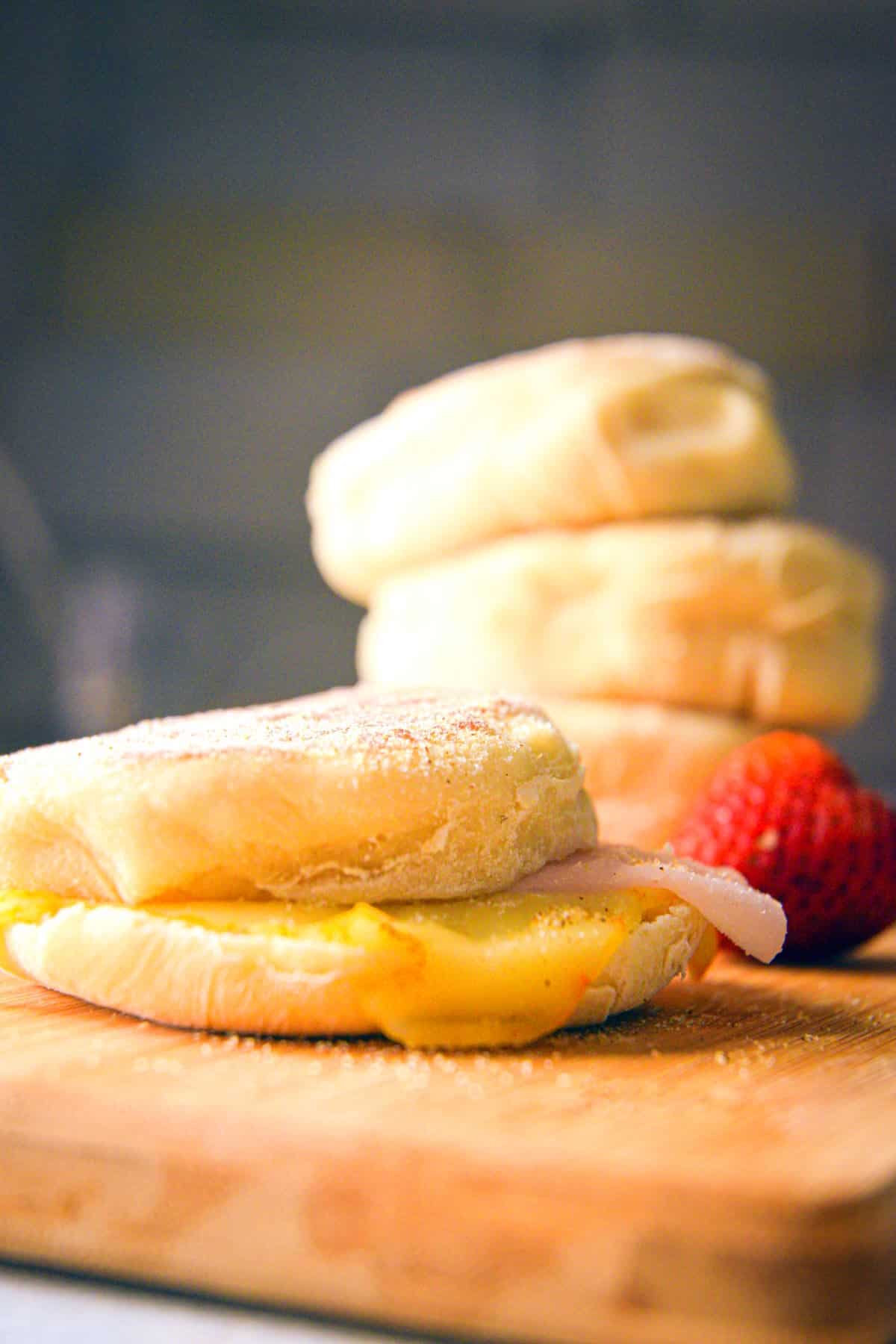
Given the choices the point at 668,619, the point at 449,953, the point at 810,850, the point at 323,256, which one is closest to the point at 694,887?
the point at 449,953

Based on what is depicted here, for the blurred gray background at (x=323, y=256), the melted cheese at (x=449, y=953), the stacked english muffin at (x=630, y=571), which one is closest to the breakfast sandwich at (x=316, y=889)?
the melted cheese at (x=449, y=953)

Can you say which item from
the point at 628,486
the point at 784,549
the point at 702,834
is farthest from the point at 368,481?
the point at 702,834

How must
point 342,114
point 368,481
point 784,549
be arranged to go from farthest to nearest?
1. point 342,114
2. point 368,481
3. point 784,549

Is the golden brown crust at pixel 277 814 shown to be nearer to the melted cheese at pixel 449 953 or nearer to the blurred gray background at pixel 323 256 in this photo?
the melted cheese at pixel 449 953

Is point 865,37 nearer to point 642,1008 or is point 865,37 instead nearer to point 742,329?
point 742,329

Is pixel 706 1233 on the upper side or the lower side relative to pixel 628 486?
lower

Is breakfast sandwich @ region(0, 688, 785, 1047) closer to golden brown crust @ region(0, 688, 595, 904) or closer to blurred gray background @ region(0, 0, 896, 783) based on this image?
golden brown crust @ region(0, 688, 595, 904)

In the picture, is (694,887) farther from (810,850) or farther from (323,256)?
(323,256)
